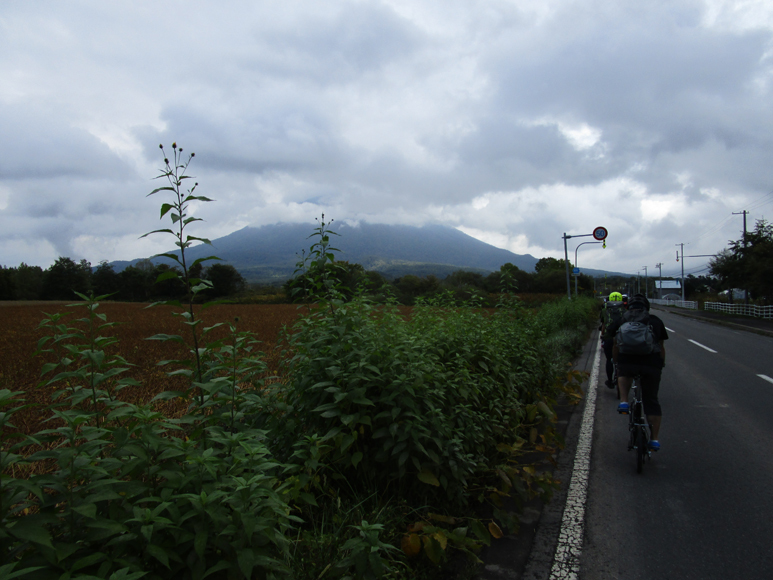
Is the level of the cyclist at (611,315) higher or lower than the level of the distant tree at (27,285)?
lower

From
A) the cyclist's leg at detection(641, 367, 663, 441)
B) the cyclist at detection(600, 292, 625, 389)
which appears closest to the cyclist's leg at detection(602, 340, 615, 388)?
the cyclist at detection(600, 292, 625, 389)

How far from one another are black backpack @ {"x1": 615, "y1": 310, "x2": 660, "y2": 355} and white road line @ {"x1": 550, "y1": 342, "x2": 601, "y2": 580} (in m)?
1.34

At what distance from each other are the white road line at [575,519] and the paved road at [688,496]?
6cm

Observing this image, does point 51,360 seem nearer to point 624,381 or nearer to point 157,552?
point 157,552

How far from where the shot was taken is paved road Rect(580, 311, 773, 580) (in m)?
2.96

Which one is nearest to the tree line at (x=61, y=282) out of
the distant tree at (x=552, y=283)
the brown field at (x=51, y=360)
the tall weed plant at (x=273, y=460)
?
the brown field at (x=51, y=360)

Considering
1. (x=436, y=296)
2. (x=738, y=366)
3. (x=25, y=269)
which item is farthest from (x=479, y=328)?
(x=25, y=269)

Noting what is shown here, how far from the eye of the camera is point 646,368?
4.96 meters

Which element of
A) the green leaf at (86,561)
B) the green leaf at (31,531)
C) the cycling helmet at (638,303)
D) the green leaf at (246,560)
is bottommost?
the green leaf at (246,560)

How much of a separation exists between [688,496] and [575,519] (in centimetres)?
125

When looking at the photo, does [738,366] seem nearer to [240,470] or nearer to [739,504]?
[739,504]

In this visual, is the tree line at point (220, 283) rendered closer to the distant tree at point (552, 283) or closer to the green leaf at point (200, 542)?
the distant tree at point (552, 283)

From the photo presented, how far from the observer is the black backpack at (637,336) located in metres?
4.86

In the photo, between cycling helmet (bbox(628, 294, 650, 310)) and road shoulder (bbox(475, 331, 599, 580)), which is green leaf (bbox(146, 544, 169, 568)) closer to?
road shoulder (bbox(475, 331, 599, 580))
